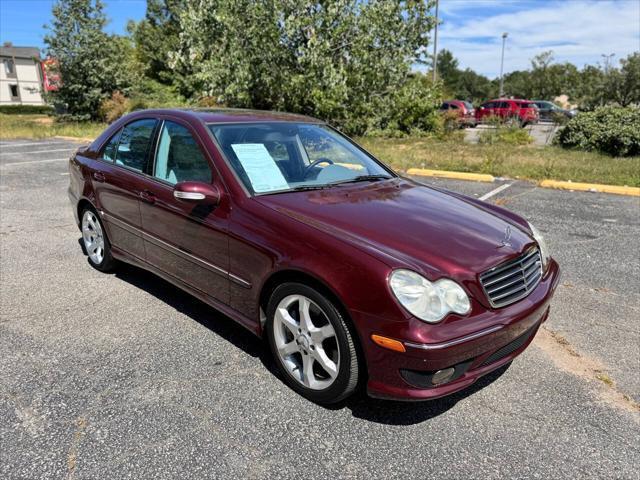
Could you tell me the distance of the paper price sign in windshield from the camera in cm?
327

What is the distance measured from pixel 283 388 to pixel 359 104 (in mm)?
13374

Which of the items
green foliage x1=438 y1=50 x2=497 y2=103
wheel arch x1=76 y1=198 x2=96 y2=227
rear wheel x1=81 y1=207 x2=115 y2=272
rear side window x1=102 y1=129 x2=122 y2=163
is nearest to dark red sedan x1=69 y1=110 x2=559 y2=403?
rear side window x1=102 y1=129 x2=122 y2=163

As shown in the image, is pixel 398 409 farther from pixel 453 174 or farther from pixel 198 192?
pixel 453 174

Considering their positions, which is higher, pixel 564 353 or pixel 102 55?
pixel 102 55

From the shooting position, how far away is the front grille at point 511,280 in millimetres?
2590

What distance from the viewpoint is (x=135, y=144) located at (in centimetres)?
413

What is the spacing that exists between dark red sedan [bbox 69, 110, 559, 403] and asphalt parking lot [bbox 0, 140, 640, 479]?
282mm

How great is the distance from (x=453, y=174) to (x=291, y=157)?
722 centimetres

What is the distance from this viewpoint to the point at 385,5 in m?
14.0

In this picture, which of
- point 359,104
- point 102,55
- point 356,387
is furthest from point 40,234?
point 102,55

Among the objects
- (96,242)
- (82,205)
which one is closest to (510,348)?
(96,242)

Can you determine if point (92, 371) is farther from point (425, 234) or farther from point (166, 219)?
point (425, 234)

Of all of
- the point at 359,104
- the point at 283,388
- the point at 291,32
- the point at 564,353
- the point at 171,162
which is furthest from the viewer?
the point at 359,104

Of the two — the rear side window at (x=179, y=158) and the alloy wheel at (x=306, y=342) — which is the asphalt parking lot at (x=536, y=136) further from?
the alloy wheel at (x=306, y=342)
